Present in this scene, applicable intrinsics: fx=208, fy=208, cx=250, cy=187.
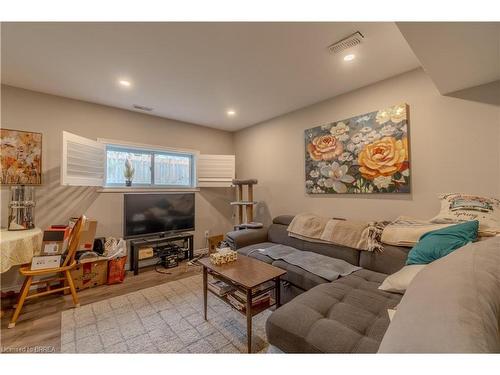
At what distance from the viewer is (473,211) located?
1.67 m

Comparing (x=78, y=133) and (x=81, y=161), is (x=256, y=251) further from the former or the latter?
(x=78, y=133)

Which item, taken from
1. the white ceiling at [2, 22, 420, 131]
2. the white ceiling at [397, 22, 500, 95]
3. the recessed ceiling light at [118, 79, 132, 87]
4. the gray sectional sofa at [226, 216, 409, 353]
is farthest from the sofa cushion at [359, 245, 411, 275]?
the recessed ceiling light at [118, 79, 132, 87]

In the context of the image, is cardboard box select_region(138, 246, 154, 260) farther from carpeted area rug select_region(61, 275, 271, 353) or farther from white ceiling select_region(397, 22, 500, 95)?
white ceiling select_region(397, 22, 500, 95)

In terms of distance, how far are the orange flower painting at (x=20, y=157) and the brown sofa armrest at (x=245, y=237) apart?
2.51 metres

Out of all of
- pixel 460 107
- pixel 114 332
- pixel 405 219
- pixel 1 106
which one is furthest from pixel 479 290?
pixel 1 106

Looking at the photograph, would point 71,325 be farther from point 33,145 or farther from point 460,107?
point 460,107

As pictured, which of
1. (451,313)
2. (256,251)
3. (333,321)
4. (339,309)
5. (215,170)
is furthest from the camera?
(215,170)

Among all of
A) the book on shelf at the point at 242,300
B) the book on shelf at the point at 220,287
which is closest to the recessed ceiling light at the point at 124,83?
the book on shelf at the point at 220,287

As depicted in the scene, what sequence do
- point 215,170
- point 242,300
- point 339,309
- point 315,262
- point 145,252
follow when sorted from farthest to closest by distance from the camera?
1. point 215,170
2. point 145,252
3. point 315,262
4. point 242,300
5. point 339,309

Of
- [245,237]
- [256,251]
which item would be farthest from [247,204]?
[256,251]

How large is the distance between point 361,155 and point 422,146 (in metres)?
0.57

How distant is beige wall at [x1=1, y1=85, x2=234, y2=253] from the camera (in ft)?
8.27

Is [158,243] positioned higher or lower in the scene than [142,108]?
lower

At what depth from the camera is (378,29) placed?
1.61 meters
